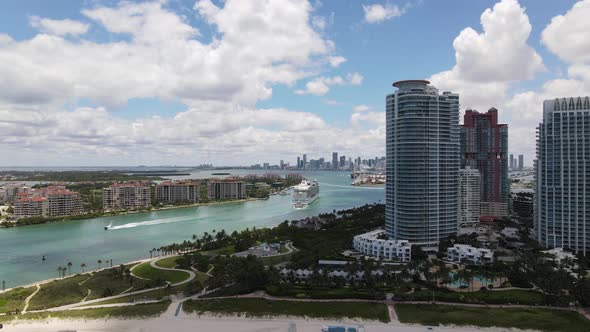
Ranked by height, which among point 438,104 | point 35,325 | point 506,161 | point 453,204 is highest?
point 438,104

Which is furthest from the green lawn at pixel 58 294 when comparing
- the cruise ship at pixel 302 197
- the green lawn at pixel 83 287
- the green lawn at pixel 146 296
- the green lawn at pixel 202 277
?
the cruise ship at pixel 302 197

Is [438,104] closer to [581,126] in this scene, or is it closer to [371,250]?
[581,126]

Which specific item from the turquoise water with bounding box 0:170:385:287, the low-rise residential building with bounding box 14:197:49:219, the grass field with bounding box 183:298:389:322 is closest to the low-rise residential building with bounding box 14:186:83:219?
the low-rise residential building with bounding box 14:197:49:219

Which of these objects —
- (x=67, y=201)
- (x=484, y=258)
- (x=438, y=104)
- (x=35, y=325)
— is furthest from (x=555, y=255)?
(x=67, y=201)

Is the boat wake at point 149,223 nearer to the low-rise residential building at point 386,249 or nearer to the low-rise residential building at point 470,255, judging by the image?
the low-rise residential building at point 386,249

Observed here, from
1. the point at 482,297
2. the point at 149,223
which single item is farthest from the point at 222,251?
the point at 149,223

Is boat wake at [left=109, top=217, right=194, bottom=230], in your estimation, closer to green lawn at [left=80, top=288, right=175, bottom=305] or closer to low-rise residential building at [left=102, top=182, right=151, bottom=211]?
low-rise residential building at [left=102, top=182, right=151, bottom=211]

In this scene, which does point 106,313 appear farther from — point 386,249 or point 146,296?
point 386,249
